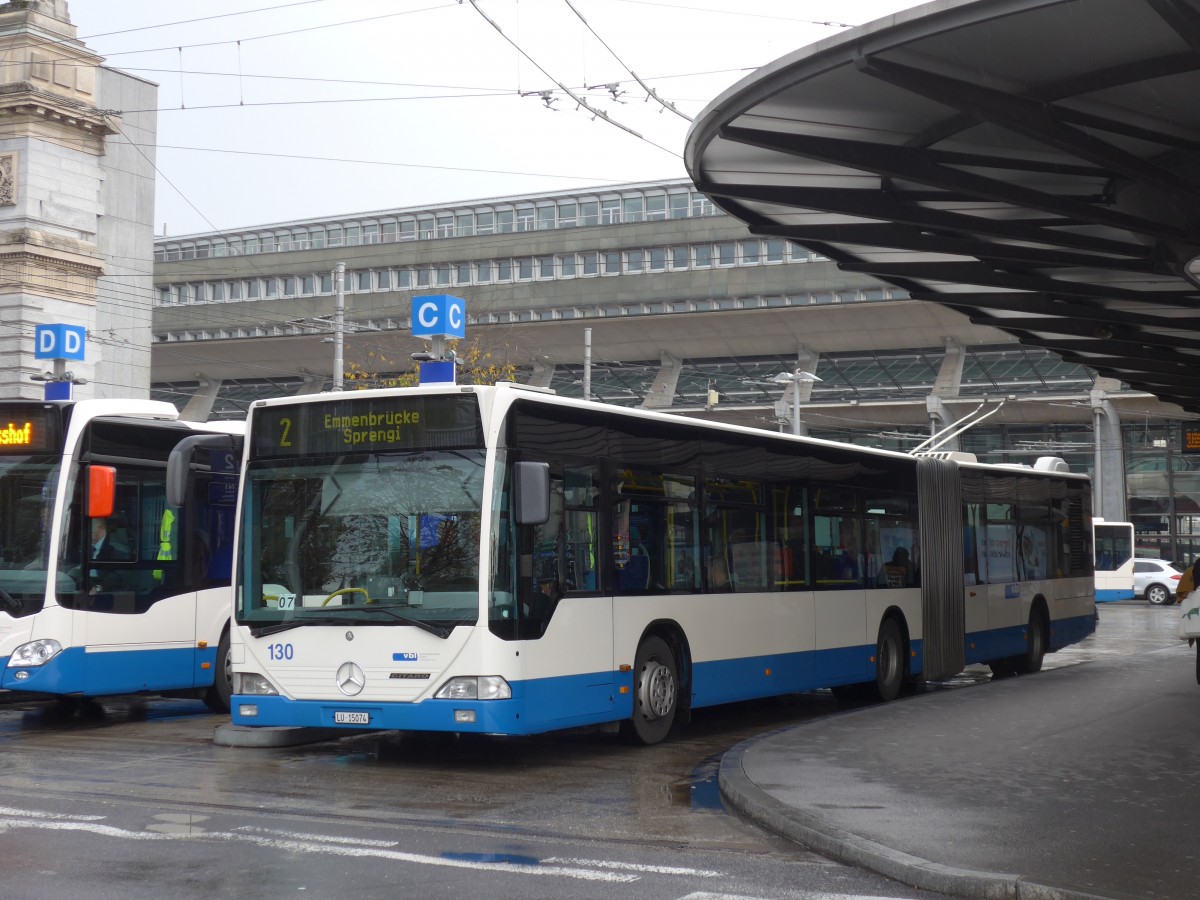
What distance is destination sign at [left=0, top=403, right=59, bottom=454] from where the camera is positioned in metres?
14.0

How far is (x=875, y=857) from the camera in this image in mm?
7559

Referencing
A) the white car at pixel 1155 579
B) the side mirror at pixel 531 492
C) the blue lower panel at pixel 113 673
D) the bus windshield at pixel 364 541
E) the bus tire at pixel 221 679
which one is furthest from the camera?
the white car at pixel 1155 579

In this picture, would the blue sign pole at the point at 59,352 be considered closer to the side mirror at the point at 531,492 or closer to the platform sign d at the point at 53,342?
the platform sign d at the point at 53,342

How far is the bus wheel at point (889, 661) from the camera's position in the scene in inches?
679

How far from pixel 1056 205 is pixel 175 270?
62.6 metres

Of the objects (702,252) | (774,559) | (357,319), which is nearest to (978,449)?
(702,252)

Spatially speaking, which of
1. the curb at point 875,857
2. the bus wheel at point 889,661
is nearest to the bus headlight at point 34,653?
the curb at point 875,857

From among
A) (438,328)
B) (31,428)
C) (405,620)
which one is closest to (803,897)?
(405,620)

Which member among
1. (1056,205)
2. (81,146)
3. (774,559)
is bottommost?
(774,559)

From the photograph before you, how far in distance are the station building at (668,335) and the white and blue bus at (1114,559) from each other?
3235 millimetres

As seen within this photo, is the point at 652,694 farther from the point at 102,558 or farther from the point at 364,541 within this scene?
the point at 102,558

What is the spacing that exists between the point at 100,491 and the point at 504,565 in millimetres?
4438

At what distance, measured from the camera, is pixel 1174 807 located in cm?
891

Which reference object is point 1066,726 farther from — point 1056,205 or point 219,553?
point 219,553
